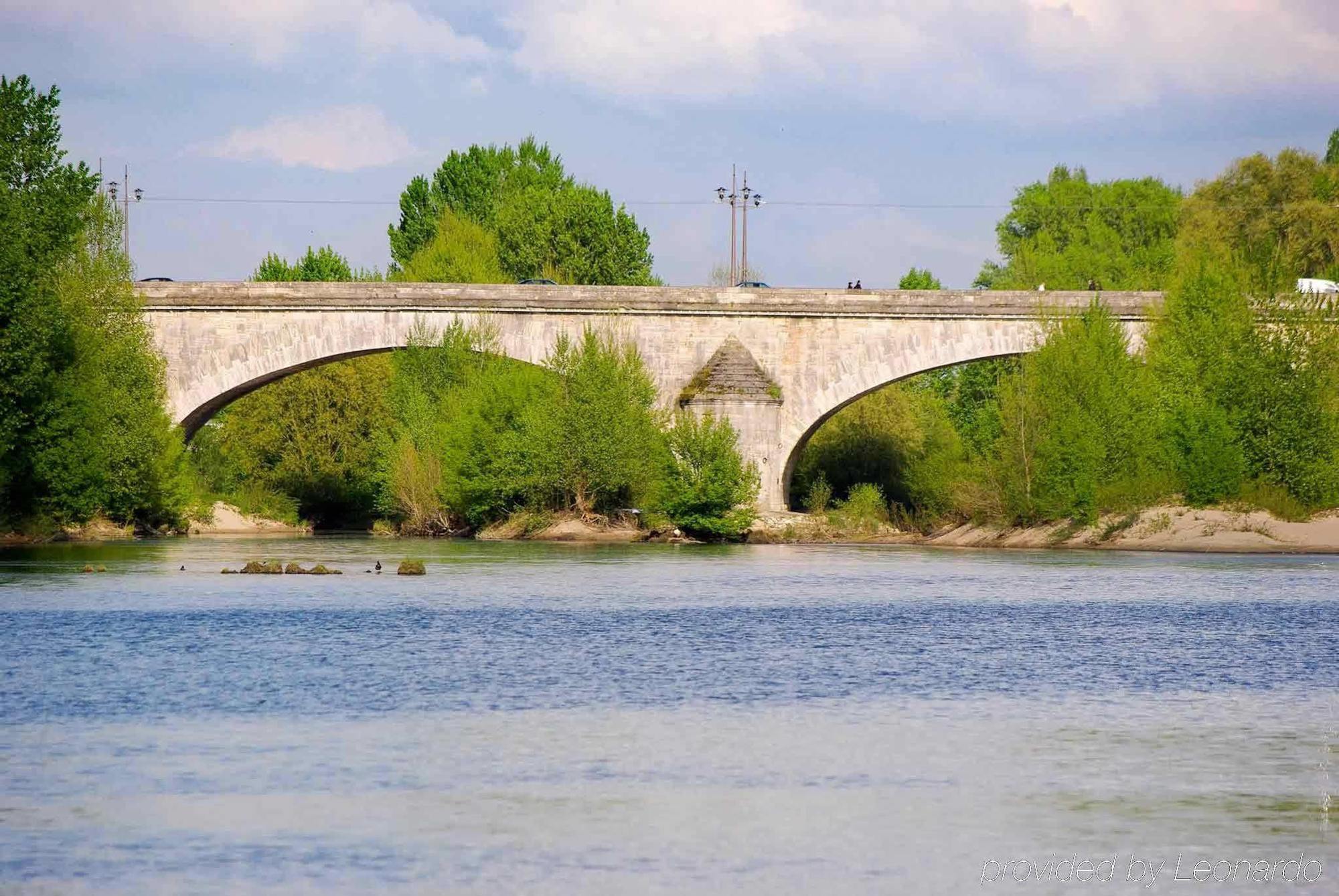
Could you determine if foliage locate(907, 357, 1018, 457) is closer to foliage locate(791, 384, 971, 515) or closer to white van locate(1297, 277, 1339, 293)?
foliage locate(791, 384, 971, 515)

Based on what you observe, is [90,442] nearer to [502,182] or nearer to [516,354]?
[516,354]

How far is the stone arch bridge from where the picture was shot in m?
51.0

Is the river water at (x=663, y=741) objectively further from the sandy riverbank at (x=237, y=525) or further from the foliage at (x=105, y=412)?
the sandy riverbank at (x=237, y=525)

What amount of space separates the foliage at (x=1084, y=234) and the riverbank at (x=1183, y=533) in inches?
1089

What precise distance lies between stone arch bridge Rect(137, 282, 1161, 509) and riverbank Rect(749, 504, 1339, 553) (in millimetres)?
5656

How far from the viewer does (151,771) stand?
1391cm

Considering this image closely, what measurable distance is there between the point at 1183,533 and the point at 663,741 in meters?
31.4

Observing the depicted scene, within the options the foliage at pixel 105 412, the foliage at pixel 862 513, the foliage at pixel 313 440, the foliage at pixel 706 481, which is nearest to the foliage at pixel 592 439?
the foliage at pixel 706 481

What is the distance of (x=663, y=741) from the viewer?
15.5 metres

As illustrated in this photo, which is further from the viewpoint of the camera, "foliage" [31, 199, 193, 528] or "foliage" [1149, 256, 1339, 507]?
"foliage" [1149, 256, 1339, 507]

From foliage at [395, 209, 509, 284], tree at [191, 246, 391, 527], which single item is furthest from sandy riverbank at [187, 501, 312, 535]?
foliage at [395, 209, 509, 284]

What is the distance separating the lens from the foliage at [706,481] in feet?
155

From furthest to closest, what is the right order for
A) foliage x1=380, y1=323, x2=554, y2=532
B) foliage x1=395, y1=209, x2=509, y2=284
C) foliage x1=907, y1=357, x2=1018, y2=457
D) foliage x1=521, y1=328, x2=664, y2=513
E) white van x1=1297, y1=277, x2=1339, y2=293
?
foliage x1=395, y1=209, x2=509, y2=284 < foliage x1=907, y1=357, x2=1018, y2=457 < white van x1=1297, y1=277, x2=1339, y2=293 < foliage x1=380, y1=323, x2=554, y2=532 < foliage x1=521, y1=328, x2=664, y2=513

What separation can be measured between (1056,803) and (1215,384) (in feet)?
114
